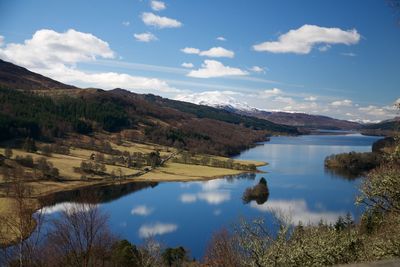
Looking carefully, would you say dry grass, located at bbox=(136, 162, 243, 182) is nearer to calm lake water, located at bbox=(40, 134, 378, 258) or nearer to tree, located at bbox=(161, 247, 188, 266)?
calm lake water, located at bbox=(40, 134, 378, 258)

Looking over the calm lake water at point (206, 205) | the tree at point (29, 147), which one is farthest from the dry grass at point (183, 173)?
the tree at point (29, 147)

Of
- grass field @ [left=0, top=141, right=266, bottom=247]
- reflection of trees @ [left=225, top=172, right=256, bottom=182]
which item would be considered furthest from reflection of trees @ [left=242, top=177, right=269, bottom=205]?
grass field @ [left=0, top=141, right=266, bottom=247]

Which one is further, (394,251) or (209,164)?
(209,164)

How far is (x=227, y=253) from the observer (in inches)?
883

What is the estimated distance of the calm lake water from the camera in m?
61.6

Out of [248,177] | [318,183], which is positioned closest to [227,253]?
[318,183]

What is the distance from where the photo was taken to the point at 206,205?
259 feet

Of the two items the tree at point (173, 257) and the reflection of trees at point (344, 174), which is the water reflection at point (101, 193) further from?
the reflection of trees at point (344, 174)

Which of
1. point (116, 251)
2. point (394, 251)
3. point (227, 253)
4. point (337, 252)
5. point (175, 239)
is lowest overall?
point (175, 239)

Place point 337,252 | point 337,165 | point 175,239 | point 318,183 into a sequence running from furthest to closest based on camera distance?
point 337,165 → point 318,183 → point 175,239 → point 337,252

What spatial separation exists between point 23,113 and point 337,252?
6607 inches

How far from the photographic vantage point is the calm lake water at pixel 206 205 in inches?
Answer: 2424

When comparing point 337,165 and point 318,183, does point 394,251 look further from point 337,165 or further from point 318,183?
point 337,165

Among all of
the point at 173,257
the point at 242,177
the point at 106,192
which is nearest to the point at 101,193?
the point at 106,192
